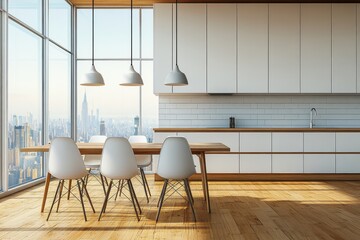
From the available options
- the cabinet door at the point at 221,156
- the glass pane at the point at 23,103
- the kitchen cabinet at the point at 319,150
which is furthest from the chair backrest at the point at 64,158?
the kitchen cabinet at the point at 319,150

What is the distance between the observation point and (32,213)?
4031mm

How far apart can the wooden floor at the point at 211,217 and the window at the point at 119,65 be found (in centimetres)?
208

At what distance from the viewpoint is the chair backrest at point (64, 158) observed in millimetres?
3771

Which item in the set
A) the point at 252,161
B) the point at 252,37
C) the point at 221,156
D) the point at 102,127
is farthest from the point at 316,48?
the point at 102,127

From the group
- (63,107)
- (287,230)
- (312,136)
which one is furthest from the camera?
(63,107)

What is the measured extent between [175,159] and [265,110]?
3576 mm

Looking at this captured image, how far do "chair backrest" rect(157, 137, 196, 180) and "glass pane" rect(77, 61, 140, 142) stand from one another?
3.55 meters

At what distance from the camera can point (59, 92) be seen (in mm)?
6707

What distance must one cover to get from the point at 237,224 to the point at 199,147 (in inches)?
35.1

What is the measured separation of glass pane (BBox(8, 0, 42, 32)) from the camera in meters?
5.05

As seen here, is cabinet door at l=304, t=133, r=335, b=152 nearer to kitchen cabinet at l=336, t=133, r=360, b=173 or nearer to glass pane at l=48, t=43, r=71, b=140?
kitchen cabinet at l=336, t=133, r=360, b=173

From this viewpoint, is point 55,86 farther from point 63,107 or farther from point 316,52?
point 316,52

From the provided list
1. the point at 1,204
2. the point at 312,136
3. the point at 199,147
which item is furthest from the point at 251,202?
the point at 1,204

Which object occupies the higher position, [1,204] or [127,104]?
[127,104]
